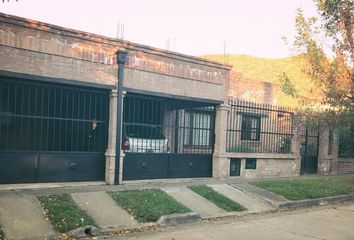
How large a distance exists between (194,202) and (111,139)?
9.91 feet

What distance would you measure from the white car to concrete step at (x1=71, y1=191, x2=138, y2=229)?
9.91 feet

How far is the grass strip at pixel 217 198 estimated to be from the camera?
1011cm

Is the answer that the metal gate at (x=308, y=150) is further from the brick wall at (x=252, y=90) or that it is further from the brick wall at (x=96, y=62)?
the brick wall at (x=96, y=62)

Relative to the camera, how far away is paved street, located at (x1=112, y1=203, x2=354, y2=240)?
7.55 meters

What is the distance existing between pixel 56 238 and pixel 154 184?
4.92 metres

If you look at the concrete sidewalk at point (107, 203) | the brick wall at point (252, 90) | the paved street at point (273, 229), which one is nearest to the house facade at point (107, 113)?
the concrete sidewalk at point (107, 203)

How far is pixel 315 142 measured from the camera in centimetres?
1831

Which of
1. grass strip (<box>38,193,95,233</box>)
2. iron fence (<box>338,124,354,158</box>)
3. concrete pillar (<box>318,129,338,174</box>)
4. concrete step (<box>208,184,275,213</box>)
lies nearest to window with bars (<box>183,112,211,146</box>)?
concrete step (<box>208,184,275,213</box>)

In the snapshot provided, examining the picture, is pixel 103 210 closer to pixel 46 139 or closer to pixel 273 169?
pixel 46 139

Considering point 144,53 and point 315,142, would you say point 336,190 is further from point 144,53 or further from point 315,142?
point 144,53

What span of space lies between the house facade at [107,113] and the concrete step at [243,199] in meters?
1.78

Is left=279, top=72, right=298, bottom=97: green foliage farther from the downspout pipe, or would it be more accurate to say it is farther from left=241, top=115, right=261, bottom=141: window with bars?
the downspout pipe

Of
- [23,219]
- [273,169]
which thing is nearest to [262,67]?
[273,169]

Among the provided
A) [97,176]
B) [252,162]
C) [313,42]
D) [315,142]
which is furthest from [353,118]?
[97,176]
